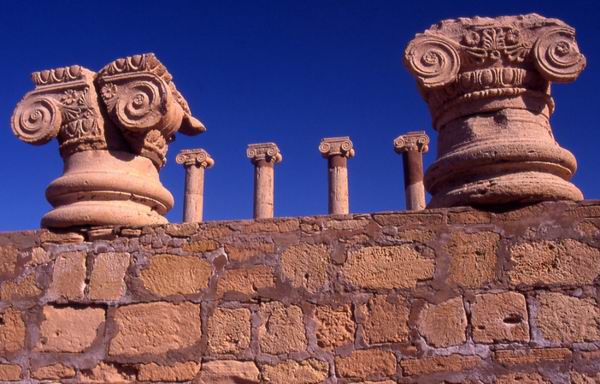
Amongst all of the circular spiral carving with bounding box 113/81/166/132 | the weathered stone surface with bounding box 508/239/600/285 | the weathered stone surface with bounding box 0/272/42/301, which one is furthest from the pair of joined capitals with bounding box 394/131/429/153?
the weathered stone surface with bounding box 0/272/42/301

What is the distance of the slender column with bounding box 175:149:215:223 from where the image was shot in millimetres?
17469

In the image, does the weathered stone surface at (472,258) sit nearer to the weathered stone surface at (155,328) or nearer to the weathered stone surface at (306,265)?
the weathered stone surface at (306,265)

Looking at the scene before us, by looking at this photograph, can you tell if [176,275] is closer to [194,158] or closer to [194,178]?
[194,178]

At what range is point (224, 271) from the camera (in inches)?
158

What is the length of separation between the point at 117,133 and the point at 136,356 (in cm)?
181

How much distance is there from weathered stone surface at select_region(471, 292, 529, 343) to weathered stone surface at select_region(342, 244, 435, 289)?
36cm

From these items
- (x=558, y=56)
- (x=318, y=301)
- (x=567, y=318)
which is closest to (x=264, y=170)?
(x=558, y=56)

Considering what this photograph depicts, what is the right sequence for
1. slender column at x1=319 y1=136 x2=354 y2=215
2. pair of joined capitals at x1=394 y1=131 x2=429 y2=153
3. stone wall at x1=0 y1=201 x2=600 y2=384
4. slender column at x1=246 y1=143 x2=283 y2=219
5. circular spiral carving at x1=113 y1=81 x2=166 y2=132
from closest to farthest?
stone wall at x1=0 y1=201 x2=600 y2=384 → circular spiral carving at x1=113 y1=81 x2=166 y2=132 → pair of joined capitals at x1=394 y1=131 x2=429 y2=153 → slender column at x1=319 y1=136 x2=354 y2=215 → slender column at x1=246 y1=143 x2=283 y2=219

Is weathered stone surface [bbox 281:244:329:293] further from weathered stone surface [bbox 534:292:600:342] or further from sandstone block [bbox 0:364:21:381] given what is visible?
sandstone block [bbox 0:364:21:381]

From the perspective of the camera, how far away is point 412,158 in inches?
631

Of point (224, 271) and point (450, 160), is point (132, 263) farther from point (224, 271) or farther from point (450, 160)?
point (450, 160)

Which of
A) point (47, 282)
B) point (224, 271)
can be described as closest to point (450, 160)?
point (224, 271)

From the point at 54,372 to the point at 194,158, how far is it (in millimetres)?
14390

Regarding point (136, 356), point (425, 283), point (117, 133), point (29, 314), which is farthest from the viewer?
point (117, 133)
